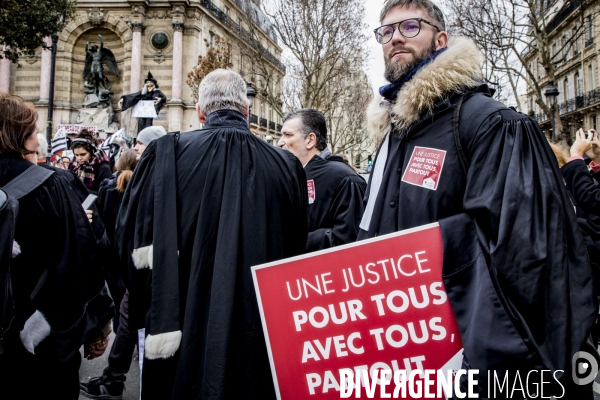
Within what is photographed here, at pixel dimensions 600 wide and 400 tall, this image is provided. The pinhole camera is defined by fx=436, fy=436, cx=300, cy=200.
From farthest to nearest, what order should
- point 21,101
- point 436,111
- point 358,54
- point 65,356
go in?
point 358,54 < point 21,101 < point 65,356 < point 436,111

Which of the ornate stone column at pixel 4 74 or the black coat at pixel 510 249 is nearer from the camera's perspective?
the black coat at pixel 510 249

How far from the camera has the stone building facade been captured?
99.5 ft

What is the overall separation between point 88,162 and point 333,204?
4.28 m

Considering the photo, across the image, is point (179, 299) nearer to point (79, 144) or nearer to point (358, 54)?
point (79, 144)

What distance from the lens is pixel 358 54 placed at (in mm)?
23016

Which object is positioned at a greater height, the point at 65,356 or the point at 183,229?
the point at 183,229

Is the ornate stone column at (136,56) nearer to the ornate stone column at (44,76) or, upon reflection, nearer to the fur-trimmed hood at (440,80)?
the ornate stone column at (44,76)

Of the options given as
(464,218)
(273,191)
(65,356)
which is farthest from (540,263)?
(65,356)

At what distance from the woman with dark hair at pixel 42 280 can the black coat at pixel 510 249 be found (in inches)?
83.7

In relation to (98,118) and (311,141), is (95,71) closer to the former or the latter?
(98,118)

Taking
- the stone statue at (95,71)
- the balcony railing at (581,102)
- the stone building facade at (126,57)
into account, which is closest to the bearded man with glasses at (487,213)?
the stone building facade at (126,57)

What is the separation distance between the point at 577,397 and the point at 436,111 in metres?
1.16

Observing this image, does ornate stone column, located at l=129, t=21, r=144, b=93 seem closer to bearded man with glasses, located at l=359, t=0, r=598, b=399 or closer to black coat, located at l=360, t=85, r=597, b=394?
bearded man with glasses, located at l=359, t=0, r=598, b=399

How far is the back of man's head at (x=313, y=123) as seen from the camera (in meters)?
4.05
